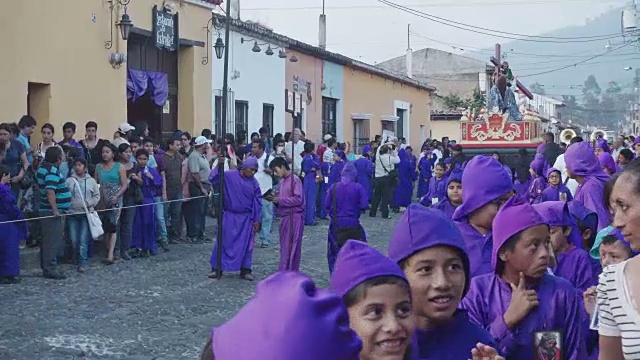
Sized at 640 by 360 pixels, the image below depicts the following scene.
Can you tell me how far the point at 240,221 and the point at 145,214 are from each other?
233 centimetres

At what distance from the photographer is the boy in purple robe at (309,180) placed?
2192 cm

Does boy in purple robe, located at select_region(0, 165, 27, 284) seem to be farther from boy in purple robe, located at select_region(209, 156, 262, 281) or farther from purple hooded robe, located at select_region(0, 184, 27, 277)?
boy in purple robe, located at select_region(209, 156, 262, 281)

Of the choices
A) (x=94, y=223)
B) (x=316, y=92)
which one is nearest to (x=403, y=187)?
(x=316, y=92)

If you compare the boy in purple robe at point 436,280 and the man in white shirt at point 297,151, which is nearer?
the boy in purple robe at point 436,280

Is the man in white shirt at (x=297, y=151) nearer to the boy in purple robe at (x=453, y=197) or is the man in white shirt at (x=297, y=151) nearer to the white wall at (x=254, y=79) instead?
the white wall at (x=254, y=79)

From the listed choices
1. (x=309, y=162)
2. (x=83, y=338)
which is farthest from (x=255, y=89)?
(x=83, y=338)

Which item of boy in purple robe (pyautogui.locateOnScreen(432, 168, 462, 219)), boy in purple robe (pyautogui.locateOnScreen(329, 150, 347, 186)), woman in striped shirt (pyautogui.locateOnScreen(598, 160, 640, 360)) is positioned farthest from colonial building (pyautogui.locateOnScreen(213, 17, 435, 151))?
woman in striped shirt (pyautogui.locateOnScreen(598, 160, 640, 360))

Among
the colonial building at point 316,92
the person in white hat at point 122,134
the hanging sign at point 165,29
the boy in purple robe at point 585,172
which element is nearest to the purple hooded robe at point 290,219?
the colonial building at point 316,92

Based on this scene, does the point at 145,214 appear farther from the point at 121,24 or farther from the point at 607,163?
the point at 607,163

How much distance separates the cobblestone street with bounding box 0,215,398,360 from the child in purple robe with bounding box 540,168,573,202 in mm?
3414

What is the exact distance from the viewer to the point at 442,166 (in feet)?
49.2

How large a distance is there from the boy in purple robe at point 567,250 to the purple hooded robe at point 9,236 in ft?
25.7

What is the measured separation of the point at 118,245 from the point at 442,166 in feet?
15.8

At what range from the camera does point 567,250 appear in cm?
550
